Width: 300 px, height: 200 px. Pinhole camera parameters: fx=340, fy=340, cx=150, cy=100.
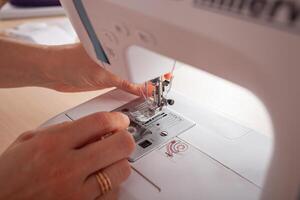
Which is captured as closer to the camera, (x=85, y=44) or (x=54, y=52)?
(x=85, y=44)

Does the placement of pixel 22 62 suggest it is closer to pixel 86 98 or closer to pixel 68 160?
pixel 86 98

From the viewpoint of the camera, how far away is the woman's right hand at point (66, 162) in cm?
49

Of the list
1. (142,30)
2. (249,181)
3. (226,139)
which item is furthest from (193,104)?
A: (142,30)

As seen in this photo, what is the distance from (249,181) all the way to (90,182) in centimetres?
25

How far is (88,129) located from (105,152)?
4 cm

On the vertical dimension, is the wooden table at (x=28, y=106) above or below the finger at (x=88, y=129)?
Result: below

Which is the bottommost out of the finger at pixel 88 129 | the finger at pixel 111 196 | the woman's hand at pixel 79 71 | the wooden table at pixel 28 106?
the wooden table at pixel 28 106

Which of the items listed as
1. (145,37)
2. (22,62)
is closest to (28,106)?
(22,62)

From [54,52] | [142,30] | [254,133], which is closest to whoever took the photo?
[142,30]

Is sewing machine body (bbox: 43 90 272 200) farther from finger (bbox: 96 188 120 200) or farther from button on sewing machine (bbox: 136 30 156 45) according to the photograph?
button on sewing machine (bbox: 136 30 156 45)

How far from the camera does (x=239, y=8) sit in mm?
317

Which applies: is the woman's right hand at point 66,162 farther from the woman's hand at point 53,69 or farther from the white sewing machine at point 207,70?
the woman's hand at point 53,69

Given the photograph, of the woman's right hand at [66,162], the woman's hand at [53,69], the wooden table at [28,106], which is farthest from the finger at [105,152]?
the wooden table at [28,106]

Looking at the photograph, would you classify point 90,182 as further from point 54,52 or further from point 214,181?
point 54,52
